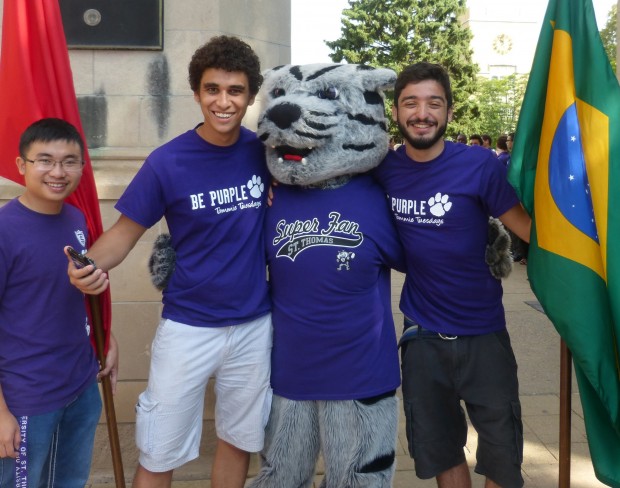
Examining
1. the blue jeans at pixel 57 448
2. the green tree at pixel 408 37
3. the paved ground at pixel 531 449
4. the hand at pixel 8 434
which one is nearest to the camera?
the hand at pixel 8 434

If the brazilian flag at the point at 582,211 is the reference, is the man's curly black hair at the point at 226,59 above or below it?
above

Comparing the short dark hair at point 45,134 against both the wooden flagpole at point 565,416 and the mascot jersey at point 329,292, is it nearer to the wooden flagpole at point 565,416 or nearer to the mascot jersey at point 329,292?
the mascot jersey at point 329,292

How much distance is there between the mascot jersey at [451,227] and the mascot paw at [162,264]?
101 cm

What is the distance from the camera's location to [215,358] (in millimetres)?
2857

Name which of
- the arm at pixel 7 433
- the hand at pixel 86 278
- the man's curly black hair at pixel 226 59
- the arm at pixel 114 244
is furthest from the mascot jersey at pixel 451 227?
the arm at pixel 7 433

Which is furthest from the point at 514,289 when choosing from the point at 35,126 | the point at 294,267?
the point at 35,126

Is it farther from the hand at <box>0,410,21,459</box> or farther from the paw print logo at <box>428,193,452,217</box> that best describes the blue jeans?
the paw print logo at <box>428,193,452,217</box>

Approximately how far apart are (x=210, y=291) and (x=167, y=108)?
1.46 m

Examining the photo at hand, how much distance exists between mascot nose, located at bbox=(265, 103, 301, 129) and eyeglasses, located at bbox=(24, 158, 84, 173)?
0.81 metres

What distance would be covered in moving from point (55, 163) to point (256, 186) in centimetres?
83

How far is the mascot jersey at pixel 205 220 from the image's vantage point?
110 inches

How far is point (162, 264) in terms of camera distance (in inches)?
117

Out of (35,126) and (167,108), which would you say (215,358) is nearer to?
(35,126)

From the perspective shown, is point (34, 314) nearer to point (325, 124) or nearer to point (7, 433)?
point (7, 433)
